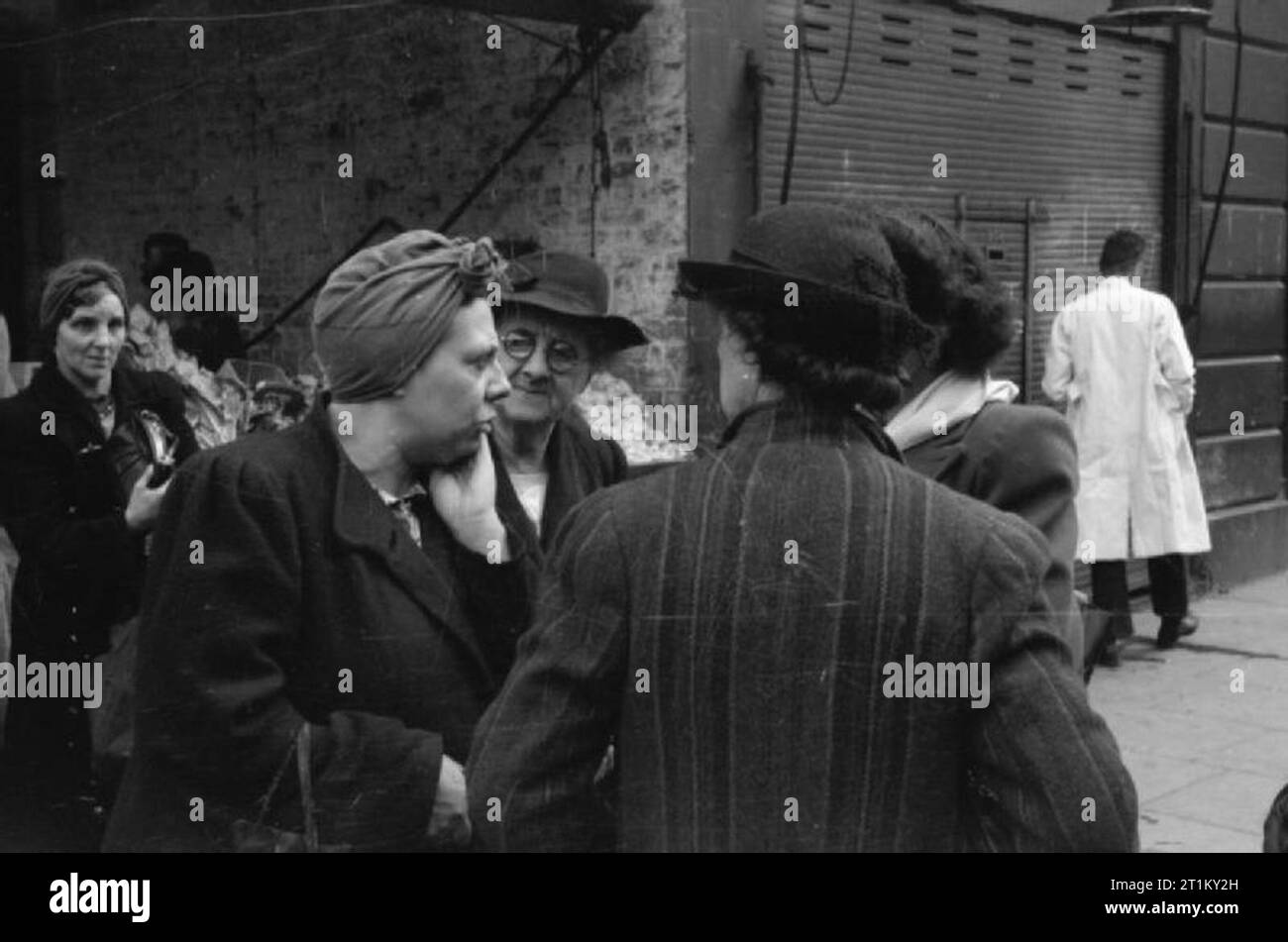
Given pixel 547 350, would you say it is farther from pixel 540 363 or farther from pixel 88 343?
pixel 88 343

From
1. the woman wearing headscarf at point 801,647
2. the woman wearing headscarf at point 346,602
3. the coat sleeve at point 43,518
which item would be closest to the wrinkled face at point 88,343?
the coat sleeve at point 43,518

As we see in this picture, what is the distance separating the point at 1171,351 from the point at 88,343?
5.23m

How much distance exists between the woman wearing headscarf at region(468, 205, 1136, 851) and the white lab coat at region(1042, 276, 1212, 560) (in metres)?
5.75

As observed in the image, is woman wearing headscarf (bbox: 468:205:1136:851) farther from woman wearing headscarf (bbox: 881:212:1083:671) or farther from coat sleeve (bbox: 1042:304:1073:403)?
coat sleeve (bbox: 1042:304:1073:403)

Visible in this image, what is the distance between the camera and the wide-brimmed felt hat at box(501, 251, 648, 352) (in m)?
3.69

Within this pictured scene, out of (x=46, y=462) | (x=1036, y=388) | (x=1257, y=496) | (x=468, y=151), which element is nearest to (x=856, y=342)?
(x=46, y=462)

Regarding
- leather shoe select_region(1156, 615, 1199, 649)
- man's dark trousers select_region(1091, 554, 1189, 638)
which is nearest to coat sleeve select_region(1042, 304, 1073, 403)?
man's dark trousers select_region(1091, 554, 1189, 638)

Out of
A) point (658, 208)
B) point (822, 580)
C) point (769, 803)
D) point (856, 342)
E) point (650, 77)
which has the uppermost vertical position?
point (650, 77)

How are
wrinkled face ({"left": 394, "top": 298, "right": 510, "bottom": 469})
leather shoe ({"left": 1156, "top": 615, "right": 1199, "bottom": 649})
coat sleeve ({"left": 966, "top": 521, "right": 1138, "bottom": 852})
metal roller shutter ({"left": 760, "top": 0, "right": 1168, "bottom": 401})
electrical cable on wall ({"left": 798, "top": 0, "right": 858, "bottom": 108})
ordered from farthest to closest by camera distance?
leather shoe ({"left": 1156, "top": 615, "right": 1199, "bottom": 649}) < metal roller shutter ({"left": 760, "top": 0, "right": 1168, "bottom": 401}) < electrical cable on wall ({"left": 798, "top": 0, "right": 858, "bottom": 108}) < wrinkled face ({"left": 394, "top": 298, "right": 510, "bottom": 469}) < coat sleeve ({"left": 966, "top": 521, "right": 1138, "bottom": 852})

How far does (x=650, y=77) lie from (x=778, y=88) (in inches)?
26.8

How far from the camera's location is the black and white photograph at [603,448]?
2123 millimetres

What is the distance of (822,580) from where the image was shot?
82.9 inches

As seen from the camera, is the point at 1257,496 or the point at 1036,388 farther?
the point at 1257,496

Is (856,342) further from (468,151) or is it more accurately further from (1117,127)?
(1117,127)
